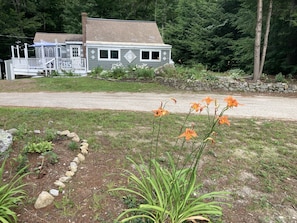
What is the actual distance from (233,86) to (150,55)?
404 inches

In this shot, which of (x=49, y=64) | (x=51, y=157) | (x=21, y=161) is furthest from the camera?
(x=49, y=64)

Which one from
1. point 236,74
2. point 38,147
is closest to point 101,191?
point 38,147

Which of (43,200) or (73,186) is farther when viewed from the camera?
(73,186)

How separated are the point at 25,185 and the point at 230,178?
8.10 feet

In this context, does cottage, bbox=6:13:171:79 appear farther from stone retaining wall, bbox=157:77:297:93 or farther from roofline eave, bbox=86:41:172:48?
stone retaining wall, bbox=157:77:297:93

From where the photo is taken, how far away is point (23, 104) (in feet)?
23.4

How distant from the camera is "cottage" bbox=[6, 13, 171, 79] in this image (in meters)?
17.1

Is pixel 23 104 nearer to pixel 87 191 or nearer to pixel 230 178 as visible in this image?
pixel 87 191

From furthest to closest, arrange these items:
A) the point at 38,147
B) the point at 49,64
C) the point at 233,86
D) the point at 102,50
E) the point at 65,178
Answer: the point at 102,50 → the point at 49,64 → the point at 233,86 → the point at 38,147 → the point at 65,178

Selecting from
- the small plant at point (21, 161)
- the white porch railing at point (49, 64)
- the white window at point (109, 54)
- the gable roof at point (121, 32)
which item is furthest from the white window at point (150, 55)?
the small plant at point (21, 161)

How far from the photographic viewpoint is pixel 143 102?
301 inches

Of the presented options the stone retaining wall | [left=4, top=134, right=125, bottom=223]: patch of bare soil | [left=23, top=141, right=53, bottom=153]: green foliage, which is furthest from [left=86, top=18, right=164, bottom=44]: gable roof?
[left=4, top=134, right=125, bottom=223]: patch of bare soil

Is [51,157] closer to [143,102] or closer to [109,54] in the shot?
[143,102]

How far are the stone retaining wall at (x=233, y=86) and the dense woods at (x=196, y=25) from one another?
3.19 metres
